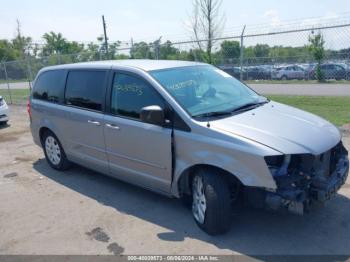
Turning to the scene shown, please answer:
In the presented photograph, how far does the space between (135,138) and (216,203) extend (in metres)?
1.30

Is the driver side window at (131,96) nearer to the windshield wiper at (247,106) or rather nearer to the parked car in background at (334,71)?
the windshield wiper at (247,106)

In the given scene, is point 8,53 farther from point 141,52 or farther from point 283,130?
point 283,130

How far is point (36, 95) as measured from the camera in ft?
20.7

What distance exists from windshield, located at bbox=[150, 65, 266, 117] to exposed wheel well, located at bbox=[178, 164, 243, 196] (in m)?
0.57

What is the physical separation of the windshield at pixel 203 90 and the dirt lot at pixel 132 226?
49.4 inches

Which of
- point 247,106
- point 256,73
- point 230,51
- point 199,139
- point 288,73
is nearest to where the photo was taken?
point 199,139

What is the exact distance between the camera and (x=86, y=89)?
511cm

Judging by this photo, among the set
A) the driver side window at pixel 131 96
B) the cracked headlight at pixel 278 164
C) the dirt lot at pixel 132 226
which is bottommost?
the dirt lot at pixel 132 226

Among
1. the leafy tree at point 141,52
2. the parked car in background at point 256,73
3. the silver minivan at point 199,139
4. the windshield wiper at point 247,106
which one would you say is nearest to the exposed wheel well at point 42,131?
the silver minivan at point 199,139

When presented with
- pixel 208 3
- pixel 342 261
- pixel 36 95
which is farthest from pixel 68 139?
pixel 208 3

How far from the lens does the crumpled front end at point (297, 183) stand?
3289 millimetres

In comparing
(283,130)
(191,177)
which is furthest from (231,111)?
(191,177)

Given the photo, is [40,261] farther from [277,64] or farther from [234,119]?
[277,64]

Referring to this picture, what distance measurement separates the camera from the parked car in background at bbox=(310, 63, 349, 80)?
56.3 feet
